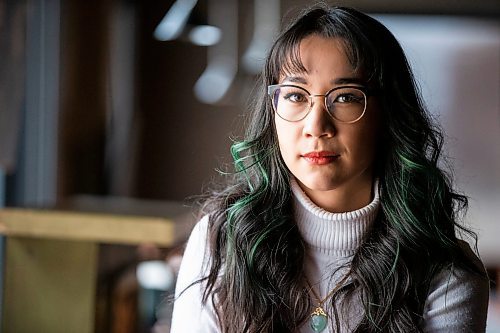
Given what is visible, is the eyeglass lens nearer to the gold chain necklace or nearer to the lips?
the lips


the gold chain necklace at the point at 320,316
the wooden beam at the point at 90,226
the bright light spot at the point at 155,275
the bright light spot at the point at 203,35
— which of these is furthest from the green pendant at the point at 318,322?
the bright light spot at the point at 203,35

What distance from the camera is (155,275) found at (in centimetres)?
253

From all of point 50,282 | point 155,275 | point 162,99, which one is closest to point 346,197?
point 50,282

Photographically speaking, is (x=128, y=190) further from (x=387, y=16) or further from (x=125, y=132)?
(x=387, y=16)

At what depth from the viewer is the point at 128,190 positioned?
3.01m

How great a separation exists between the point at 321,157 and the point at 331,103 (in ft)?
0.19

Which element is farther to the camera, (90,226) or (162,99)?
(162,99)

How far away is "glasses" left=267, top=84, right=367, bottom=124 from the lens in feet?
2.87

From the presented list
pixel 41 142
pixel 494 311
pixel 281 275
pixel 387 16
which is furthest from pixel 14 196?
pixel 281 275

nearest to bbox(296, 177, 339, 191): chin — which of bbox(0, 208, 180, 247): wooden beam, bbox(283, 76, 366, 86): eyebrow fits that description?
bbox(283, 76, 366, 86): eyebrow

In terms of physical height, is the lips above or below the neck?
above

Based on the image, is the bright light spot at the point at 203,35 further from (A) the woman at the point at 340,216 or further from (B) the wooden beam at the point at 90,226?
(A) the woman at the point at 340,216

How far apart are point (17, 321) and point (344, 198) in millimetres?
1550

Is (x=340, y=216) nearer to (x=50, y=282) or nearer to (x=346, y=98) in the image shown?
(x=346, y=98)
